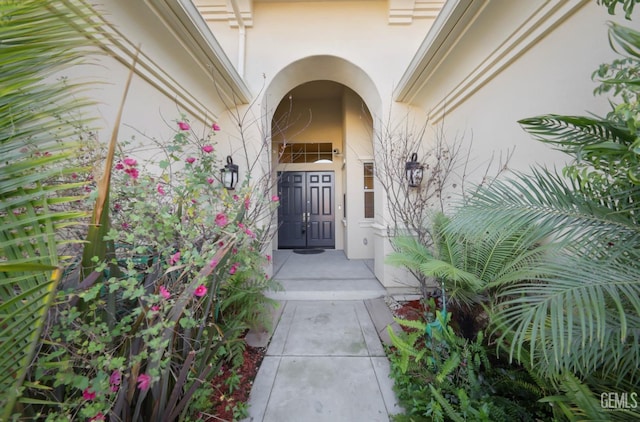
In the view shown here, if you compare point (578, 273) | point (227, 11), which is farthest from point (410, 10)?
point (578, 273)

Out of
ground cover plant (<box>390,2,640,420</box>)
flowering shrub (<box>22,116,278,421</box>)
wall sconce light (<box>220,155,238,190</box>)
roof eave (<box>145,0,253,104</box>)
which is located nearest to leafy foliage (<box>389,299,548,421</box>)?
ground cover plant (<box>390,2,640,420</box>)

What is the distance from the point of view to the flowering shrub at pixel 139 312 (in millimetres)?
877

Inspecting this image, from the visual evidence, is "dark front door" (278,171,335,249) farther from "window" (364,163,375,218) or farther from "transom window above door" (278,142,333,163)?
"window" (364,163,375,218)

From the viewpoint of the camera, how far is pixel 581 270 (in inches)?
32.9

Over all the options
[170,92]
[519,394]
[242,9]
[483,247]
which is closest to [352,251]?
[483,247]

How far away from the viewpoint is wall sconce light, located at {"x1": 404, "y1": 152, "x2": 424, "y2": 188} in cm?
334

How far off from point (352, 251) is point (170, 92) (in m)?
4.41

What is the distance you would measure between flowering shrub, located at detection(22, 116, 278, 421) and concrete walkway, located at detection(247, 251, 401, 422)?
1.89 feet

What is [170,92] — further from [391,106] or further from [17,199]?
[391,106]

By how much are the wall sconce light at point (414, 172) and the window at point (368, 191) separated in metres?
2.19

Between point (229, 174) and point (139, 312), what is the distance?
2.73 meters

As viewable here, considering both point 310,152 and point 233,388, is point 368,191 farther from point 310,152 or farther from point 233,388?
point 233,388

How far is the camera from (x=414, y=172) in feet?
11.0

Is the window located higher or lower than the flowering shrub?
higher
